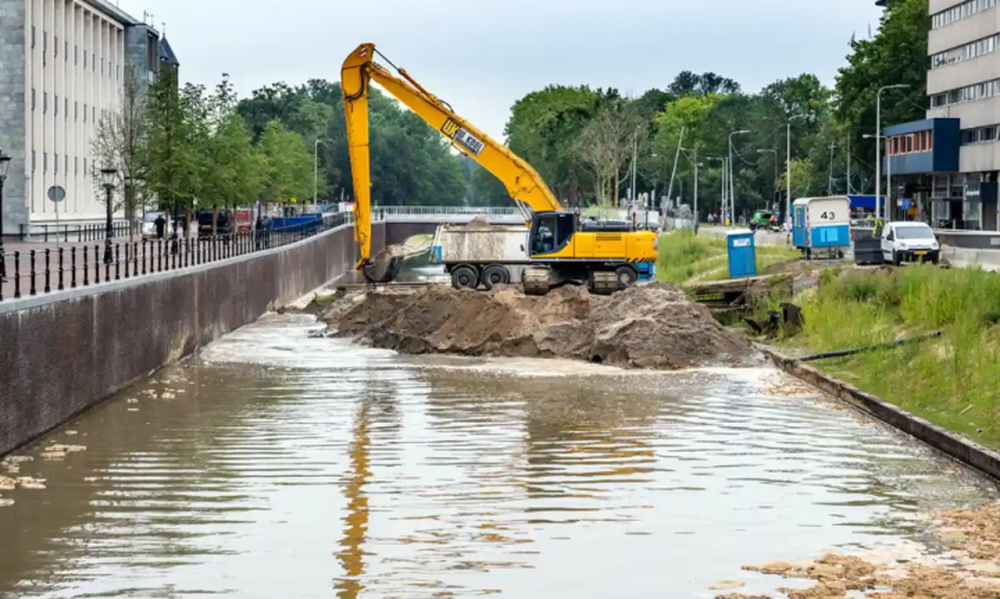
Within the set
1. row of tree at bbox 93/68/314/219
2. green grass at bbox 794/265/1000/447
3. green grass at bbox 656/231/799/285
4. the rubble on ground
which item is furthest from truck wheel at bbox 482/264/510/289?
the rubble on ground

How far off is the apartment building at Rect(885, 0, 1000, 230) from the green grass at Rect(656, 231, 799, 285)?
31835mm

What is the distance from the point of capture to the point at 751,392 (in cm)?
2909

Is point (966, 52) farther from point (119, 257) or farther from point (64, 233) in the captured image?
point (119, 257)

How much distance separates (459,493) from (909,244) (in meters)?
41.1

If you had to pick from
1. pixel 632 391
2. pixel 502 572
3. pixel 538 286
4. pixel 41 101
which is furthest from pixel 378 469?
pixel 41 101

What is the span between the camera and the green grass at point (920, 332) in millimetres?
23016

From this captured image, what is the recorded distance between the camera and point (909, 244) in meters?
56.3

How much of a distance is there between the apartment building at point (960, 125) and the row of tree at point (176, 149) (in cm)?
4475

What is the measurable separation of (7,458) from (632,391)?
40.7 ft

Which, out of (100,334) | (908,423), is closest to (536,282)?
(100,334)

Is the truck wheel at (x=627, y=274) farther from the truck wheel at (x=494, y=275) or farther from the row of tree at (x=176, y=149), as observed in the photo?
the row of tree at (x=176, y=149)

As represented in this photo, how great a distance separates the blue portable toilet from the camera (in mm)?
48938

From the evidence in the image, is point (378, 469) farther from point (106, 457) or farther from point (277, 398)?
point (277, 398)

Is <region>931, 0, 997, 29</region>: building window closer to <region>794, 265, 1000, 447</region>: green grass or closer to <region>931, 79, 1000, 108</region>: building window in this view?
<region>931, 79, 1000, 108</region>: building window
